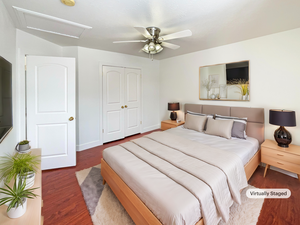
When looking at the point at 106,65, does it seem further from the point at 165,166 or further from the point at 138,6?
the point at 165,166

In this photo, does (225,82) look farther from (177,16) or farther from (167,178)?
(167,178)

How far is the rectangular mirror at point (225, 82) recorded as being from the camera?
3.06m

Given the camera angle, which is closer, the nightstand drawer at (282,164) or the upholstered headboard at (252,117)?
A: the nightstand drawer at (282,164)

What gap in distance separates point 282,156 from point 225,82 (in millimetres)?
1758

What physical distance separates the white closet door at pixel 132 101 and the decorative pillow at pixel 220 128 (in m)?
2.33

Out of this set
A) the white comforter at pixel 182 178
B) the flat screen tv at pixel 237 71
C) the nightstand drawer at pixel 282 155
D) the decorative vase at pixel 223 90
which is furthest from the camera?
the decorative vase at pixel 223 90

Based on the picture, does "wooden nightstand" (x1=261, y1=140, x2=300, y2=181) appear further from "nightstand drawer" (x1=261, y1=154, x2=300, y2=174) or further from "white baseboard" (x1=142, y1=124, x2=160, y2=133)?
"white baseboard" (x1=142, y1=124, x2=160, y2=133)

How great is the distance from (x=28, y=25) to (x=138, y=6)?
6.11 ft

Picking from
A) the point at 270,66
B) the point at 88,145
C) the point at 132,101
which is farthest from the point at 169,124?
the point at 270,66

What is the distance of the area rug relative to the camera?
5.37 ft

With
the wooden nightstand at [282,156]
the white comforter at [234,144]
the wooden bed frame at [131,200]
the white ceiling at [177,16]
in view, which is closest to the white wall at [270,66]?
the white ceiling at [177,16]

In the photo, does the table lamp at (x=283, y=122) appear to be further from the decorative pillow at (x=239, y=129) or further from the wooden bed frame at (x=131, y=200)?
the wooden bed frame at (x=131, y=200)

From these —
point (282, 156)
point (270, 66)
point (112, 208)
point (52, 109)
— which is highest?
point (270, 66)

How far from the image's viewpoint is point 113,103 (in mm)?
4098
